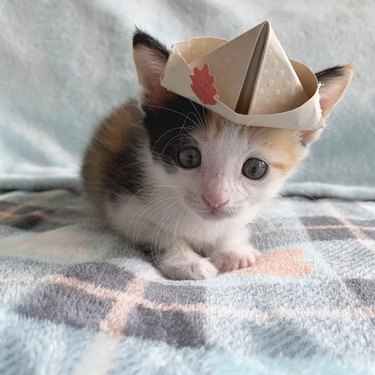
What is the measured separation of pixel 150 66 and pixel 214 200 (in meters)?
0.34

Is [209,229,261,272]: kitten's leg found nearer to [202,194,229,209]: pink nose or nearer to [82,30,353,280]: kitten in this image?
[82,30,353,280]: kitten

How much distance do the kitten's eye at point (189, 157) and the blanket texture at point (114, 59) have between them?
0.97m

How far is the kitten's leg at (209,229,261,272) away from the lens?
1208mm

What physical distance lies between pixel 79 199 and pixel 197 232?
68cm

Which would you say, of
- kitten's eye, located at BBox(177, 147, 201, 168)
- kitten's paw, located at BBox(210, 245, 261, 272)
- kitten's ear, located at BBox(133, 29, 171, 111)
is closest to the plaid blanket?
kitten's paw, located at BBox(210, 245, 261, 272)

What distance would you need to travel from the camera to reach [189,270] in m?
1.14

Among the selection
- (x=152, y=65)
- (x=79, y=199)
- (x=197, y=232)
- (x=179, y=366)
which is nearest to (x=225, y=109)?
(x=152, y=65)

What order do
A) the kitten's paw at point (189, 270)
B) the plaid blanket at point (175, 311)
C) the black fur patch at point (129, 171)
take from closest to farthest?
the plaid blanket at point (175, 311), the kitten's paw at point (189, 270), the black fur patch at point (129, 171)

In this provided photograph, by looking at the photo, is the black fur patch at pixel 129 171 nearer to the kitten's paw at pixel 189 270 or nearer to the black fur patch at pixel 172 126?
the black fur patch at pixel 172 126

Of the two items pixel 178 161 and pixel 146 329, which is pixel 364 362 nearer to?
pixel 146 329

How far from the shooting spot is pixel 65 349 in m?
0.74

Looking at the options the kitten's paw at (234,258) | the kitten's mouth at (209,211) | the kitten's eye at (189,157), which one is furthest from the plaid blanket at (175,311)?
the kitten's eye at (189,157)

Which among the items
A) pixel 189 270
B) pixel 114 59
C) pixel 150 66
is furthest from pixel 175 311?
pixel 114 59

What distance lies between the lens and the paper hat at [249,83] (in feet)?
3.34
